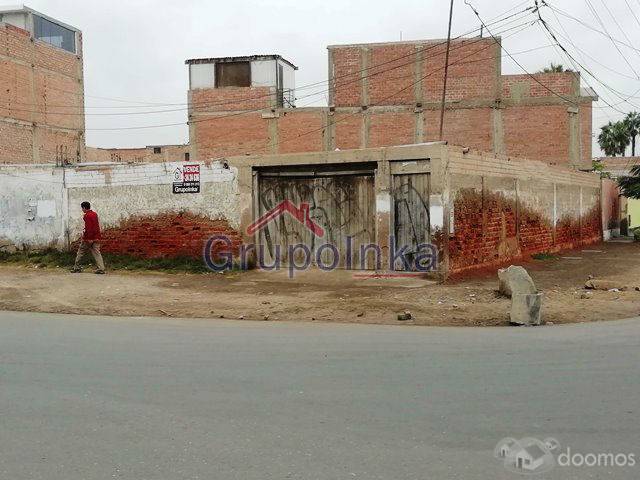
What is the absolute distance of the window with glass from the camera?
3303 cm

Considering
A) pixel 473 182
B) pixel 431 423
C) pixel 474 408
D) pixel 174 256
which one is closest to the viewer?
pixel 431 423

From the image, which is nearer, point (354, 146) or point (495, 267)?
point (495, 267)

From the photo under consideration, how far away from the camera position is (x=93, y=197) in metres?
17.0

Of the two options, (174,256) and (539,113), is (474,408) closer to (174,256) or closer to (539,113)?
(174,256)

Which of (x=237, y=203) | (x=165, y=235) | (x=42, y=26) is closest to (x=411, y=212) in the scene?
(x=237, y=203)

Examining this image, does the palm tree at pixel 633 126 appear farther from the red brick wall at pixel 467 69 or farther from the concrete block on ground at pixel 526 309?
the concrete block on ground at pixel 526 309

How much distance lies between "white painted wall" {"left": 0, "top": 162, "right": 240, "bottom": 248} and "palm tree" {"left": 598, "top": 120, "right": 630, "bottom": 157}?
5196cm

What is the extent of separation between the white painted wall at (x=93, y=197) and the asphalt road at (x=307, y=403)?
789cm

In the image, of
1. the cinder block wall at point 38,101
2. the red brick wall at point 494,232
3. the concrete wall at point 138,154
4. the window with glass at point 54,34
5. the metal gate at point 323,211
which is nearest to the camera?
the red brick wall at point 494,232

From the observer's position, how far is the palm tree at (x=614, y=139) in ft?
192

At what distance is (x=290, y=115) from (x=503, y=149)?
9.52 metres

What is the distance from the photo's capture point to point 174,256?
16141mm

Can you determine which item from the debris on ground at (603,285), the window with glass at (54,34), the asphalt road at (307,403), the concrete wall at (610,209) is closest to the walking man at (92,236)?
the asphalt road at (307,403)

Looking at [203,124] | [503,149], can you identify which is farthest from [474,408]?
[203,124]
